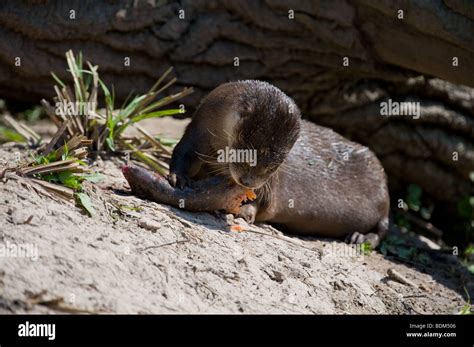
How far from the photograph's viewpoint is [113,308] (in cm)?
307

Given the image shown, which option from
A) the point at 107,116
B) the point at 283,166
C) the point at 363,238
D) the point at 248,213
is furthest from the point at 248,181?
the point at 363,238

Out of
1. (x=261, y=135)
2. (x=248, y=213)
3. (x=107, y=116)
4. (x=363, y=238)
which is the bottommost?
(x=363, y=238)

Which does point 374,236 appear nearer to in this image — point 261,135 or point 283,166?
point 283,166

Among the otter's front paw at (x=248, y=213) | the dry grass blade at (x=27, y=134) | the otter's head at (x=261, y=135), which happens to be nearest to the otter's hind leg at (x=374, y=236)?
the otter's front paw at (x=248, y=213)

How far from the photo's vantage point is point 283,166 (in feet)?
16.9

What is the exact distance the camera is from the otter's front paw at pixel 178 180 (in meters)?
4.53

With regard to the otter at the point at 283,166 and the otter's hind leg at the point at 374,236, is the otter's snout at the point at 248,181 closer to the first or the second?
the otter at the point at 283,166

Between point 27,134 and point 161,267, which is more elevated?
point 27,134

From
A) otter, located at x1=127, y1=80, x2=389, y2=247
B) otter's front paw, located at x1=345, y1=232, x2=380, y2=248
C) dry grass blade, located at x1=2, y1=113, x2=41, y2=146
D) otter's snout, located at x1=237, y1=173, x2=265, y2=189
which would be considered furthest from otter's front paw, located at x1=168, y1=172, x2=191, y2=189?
otter's front paw, located at x1=345, y1=232, x2=380, y2=248

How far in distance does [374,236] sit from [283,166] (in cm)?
109

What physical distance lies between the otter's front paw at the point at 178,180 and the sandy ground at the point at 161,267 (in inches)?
8.3

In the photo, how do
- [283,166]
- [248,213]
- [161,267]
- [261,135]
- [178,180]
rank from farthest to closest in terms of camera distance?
[283,166]
[248,213]
[178,180]
[261,135]
[161,267]

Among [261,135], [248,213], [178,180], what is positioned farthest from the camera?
[248,213]

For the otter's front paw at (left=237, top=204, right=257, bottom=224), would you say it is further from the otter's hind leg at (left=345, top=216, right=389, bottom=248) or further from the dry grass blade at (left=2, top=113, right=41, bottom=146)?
the dry grass blade at (left=2, top=113, right=41, bottom=146)
